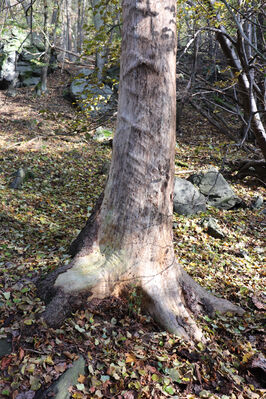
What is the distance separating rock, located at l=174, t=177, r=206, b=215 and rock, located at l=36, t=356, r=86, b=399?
4.67 meters

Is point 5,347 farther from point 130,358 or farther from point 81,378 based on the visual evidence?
point 130,358

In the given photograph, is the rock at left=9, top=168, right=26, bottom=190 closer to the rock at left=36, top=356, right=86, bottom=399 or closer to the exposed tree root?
the exposed tree root

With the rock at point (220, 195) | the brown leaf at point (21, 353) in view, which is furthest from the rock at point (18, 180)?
the brown leaf at point (21, 353)

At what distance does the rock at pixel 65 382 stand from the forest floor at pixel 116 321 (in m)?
0.05

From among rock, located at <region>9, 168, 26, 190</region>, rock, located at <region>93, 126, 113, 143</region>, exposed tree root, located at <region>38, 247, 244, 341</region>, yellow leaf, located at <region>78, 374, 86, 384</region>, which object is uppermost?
rock, located at <region>93, 126, 113, 143</region>

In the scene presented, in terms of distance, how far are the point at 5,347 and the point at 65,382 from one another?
Answer: 65cm

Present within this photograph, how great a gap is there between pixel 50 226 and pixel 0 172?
3038 mm

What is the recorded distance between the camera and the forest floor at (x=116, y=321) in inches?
98.1

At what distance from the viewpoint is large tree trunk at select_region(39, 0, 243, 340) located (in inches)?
114

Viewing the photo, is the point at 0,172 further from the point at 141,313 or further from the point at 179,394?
the point at 179,394

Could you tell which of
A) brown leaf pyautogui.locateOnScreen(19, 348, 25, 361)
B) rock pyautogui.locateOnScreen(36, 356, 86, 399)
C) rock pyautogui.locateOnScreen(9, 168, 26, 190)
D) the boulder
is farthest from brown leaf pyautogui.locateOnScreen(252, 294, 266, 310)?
the boulder

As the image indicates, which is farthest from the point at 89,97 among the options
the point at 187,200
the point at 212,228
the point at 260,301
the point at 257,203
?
the point at 257,203

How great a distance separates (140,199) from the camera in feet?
9.96

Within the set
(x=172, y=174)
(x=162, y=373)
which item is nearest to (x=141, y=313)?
(x=162, y=373)
